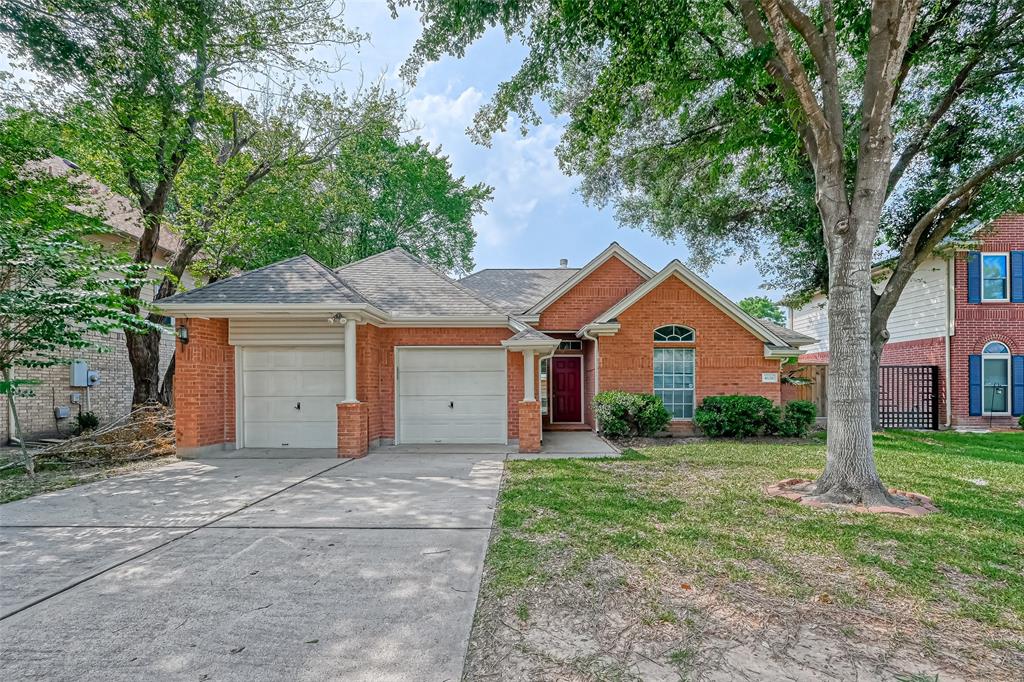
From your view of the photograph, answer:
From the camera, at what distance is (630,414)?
11234 millimetres

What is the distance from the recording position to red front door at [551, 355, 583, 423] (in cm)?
1472

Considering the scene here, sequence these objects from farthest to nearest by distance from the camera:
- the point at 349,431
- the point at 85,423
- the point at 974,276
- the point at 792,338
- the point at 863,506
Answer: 1. the point at 974,276
2. the point at 792,338
3. the point at 85,423
4. the point at 349,431
5. the point at 863,506

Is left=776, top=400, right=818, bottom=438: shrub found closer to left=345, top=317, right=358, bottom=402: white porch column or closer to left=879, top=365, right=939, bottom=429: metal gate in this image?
left=879, top=365, right=939, bottom=429: metal gate

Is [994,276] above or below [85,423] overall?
above

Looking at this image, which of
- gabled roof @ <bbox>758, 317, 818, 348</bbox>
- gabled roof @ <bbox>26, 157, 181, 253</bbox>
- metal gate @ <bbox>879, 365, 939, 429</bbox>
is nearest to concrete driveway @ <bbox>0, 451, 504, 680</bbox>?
gabled roof @ <bbox>26, 157, 181, 253</bbox>

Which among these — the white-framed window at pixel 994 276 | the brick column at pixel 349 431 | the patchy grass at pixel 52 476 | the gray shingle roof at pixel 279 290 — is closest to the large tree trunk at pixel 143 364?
the patchy grass at pixel 52 476

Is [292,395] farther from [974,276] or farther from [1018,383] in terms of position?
[1018,383]

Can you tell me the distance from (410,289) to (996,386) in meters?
17.6

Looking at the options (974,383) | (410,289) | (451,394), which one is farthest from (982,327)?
(410,289)

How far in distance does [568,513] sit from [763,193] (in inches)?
520

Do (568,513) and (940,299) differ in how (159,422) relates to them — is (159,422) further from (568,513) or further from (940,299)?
(940,299)

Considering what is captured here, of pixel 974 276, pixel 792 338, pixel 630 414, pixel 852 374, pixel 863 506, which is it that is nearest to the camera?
pixel 863 506

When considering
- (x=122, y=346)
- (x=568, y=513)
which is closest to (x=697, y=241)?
(x=568, y=513)

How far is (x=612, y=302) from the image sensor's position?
1434cm
